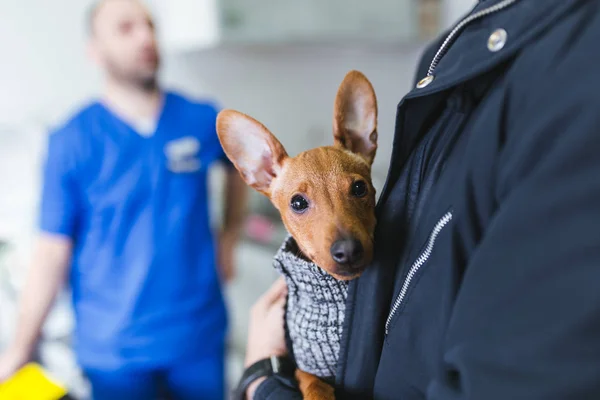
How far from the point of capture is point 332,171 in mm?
517

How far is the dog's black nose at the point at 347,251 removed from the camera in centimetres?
48

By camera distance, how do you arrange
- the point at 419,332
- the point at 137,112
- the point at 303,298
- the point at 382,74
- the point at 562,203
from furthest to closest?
1. the point at 137,112
2. the point at 382,74
3. the point at 303,298
4. the point at 419,332
5. the point at 562,203

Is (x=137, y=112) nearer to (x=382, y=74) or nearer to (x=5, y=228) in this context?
(x=382, y=74)

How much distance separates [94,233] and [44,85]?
38.2 inches

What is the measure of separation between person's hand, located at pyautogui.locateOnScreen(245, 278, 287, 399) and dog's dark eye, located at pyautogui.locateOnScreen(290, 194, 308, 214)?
18 cm

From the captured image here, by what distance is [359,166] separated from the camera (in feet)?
1.74

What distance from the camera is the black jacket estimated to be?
1.05 ft

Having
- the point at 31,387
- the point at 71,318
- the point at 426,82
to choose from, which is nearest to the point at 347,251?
the point at 426,82

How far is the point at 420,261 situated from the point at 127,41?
101 cm

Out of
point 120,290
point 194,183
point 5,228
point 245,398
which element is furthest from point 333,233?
point 5,228

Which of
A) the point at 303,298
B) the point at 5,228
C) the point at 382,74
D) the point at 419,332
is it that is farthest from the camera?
the point at 5,228

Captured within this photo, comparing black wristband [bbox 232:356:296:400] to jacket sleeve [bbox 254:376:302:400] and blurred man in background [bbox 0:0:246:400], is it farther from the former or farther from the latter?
blurred man in background [bbox 0:0:246:400]

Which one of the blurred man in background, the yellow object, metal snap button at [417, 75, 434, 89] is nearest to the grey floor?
the blurred man in background

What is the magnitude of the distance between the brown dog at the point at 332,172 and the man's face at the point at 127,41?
71 cm
